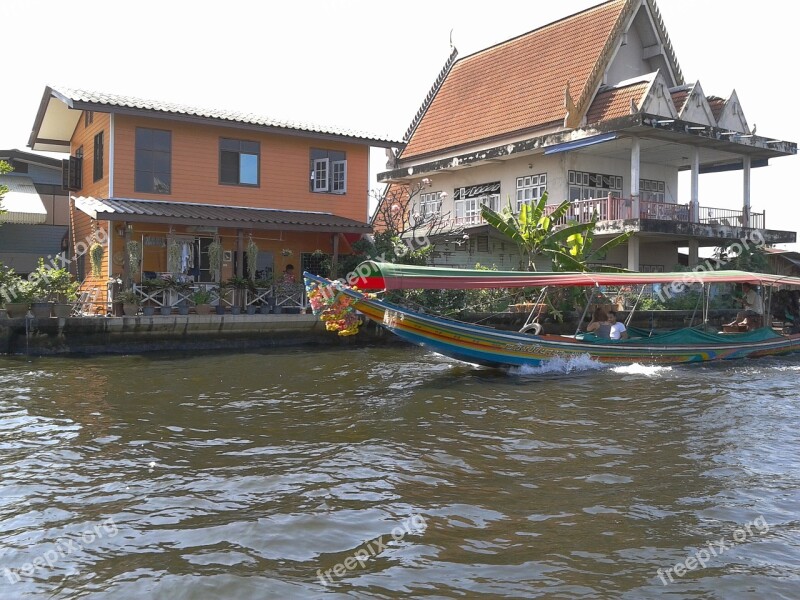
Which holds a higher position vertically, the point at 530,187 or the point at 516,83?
the point at 516,83

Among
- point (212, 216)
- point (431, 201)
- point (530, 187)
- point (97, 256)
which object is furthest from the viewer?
point (431, 201)

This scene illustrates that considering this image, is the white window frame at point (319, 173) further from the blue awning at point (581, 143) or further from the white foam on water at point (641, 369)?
the white foam on water at point (641, 369)

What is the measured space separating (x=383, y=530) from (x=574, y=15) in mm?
27962

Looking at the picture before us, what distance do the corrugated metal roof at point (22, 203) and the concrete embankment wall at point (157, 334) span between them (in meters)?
7.25

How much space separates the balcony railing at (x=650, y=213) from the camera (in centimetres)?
2412

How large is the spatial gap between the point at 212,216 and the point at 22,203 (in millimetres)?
8859

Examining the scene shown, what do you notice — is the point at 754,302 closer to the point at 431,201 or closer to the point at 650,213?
the point at 650,213

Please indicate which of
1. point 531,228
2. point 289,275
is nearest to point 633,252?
point 531,228

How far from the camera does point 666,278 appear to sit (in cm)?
1652

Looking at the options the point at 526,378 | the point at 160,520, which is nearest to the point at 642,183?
the point at 526,378

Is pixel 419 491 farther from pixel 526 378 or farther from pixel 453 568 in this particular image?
pixel 526 378
